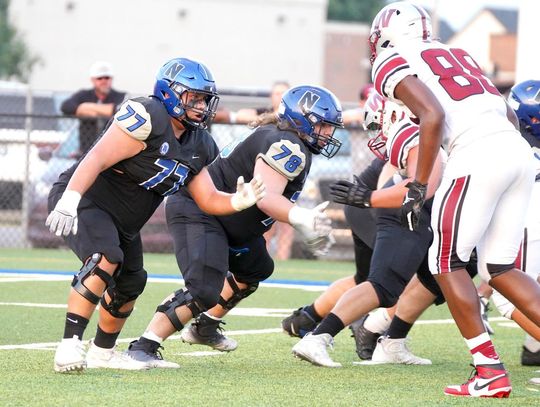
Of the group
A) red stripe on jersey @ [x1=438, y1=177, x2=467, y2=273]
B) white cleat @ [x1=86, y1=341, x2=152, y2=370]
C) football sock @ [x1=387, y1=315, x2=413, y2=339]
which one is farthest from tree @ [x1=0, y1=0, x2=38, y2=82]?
red stripe on jersey @ [x1=438, y1=177, x2=467, y2=273]

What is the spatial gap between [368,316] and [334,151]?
3.97 feet

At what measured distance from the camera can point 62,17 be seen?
1606 inches

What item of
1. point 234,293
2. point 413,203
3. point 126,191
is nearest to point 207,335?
point 234,293

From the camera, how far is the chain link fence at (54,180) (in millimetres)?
14648

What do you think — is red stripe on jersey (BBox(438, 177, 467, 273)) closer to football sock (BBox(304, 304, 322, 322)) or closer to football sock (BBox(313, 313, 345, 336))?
football sock (BBox(313, 313, 345, 336))

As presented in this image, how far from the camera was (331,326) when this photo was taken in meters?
6.93

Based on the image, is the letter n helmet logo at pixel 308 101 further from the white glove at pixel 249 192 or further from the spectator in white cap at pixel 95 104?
the spectator in white cap at pixel 95 104

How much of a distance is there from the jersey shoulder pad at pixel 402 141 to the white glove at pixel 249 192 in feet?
2.78

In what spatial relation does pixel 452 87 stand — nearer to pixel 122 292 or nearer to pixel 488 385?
pixel 488 385

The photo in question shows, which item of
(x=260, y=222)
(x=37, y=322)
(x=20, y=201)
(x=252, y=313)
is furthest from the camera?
(x=20, y=201)

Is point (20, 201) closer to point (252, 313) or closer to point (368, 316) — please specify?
point (252, 313)

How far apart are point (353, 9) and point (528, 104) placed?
76.8 meters

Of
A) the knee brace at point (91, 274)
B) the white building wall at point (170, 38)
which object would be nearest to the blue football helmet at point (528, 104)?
the knee brace at point (91, 274)

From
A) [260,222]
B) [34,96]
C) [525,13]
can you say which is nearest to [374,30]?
[260,222]
